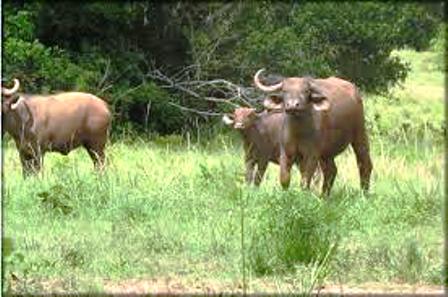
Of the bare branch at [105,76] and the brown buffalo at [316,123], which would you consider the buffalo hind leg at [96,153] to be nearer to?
the brown buffalo at [316,123]

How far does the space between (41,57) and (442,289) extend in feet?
54.2

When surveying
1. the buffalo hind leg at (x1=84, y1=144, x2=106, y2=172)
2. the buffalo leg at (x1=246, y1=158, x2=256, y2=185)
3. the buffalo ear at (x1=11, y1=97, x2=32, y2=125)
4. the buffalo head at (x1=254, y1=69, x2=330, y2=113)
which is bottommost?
the buffalo hind leg at (x1=84, y1=144, x2=106, y2=172)

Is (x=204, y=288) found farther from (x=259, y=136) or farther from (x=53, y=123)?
(x=53, y=123)

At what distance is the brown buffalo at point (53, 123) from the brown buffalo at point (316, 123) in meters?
3.17

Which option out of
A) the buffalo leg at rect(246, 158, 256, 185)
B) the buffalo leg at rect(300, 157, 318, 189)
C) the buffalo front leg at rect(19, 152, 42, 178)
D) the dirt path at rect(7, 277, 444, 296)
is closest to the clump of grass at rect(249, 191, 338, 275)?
the dirt path at rect(7, 277, 444, 296)

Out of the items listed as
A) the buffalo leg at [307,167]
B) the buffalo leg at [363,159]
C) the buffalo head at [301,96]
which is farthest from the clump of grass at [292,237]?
the buffalo leg at [363,159]

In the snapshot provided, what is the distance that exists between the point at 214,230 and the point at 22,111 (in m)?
6.58

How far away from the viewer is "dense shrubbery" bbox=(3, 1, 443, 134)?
65.3 ft

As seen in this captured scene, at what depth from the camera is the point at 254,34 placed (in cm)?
1995

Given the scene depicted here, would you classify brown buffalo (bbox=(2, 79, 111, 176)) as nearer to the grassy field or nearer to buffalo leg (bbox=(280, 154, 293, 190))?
the grassy field

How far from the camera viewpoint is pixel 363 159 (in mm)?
11172

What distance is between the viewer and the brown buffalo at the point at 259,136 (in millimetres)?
11617

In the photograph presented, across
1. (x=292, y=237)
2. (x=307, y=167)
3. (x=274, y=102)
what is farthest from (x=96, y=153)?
(x=292, y=237)

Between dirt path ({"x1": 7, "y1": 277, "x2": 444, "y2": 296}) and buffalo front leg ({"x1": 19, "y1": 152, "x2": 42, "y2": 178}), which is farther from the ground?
dirt path ({"x1": 7, "y1": 277, "x2": 444, "y2": 296})
